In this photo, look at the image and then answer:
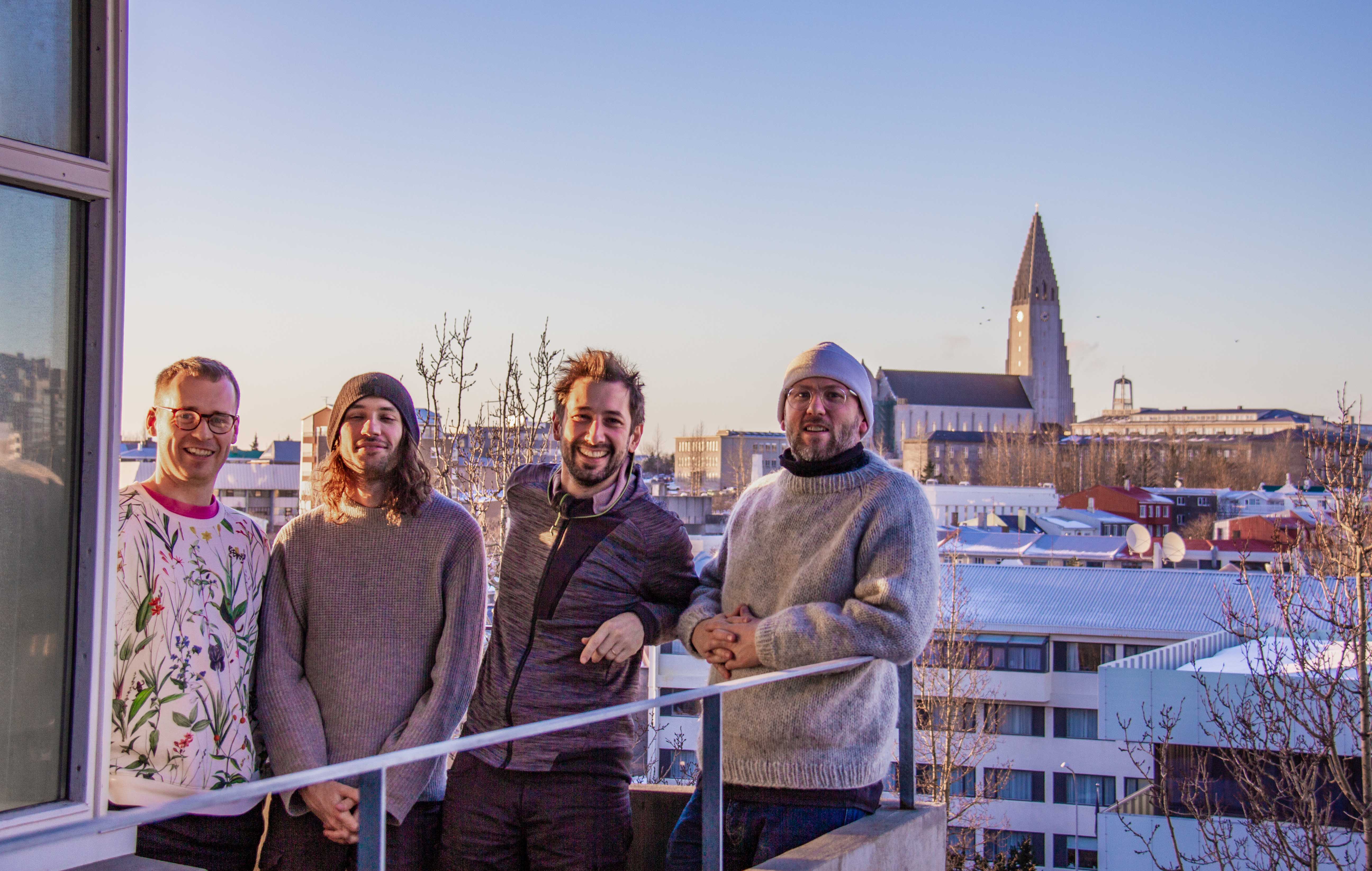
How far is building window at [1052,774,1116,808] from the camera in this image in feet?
82.0

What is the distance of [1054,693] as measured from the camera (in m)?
26.3

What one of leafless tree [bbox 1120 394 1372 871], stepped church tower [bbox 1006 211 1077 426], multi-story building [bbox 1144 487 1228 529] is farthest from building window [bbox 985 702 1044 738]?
stepped church tower [bbox 1006 211 1077 426]

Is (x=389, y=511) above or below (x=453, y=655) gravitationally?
above

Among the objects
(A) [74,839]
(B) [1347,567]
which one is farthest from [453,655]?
(B) [1347,567]

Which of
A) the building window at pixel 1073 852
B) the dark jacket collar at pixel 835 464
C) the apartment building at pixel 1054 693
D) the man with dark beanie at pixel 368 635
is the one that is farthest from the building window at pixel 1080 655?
the man with dark beanie at pixel 368 635

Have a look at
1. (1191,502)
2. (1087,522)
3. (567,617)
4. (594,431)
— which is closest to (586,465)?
(594,431)

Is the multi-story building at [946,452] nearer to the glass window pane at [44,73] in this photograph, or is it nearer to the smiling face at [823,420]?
the smiling face at [823,420]

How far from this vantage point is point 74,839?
7.24 feet

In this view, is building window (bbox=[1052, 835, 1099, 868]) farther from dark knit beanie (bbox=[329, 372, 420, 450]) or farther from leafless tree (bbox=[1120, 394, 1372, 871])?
dark knit beanie (bbox=[329, 372, 420, 450])

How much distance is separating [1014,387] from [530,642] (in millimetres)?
125145

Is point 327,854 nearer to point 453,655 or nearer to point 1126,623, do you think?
point 453,655

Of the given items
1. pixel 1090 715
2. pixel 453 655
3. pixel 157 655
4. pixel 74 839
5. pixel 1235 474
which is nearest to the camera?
pixel 74 839

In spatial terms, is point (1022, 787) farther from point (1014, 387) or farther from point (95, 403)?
point (1014, 387)

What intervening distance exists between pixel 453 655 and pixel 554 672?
0.76 feet
